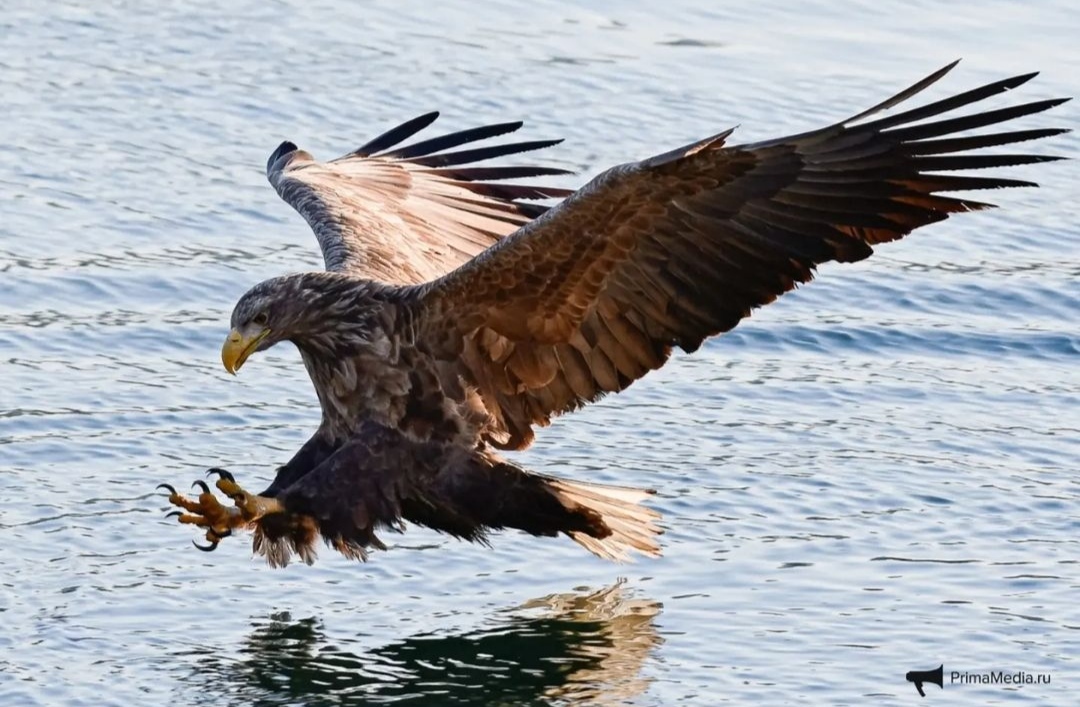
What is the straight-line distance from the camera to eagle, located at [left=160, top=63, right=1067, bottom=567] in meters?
6.78

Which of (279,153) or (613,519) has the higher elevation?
(279,153)

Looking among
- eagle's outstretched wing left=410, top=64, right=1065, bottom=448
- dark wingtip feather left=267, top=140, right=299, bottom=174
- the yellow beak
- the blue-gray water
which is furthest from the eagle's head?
dark wingtip feather left=267, top=140, right=299, bottom=174

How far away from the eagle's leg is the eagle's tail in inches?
38.6

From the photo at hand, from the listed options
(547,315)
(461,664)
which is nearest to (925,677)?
(461,664)

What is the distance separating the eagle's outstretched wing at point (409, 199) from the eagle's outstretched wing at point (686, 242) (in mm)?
1061

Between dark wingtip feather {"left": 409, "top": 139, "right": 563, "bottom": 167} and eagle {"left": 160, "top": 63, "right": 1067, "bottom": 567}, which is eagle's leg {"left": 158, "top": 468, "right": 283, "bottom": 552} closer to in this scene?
eagle {"left": 160, "top": 63, "right": 1067, "bottom": 567}

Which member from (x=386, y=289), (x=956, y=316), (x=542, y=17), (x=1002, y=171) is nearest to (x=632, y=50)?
(x=542, y=17)

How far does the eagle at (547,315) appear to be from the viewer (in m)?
6.78

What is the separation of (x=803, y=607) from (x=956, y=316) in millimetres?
3384

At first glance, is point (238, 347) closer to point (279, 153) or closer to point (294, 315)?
point (294, 315)

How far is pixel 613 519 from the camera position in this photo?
25.7 feet

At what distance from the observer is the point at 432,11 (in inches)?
589

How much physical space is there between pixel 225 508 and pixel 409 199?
2.31 metres

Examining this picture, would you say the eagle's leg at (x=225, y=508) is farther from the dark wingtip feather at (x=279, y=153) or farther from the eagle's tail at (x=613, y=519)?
the dark wingtip feather at (x=279, y=153)
